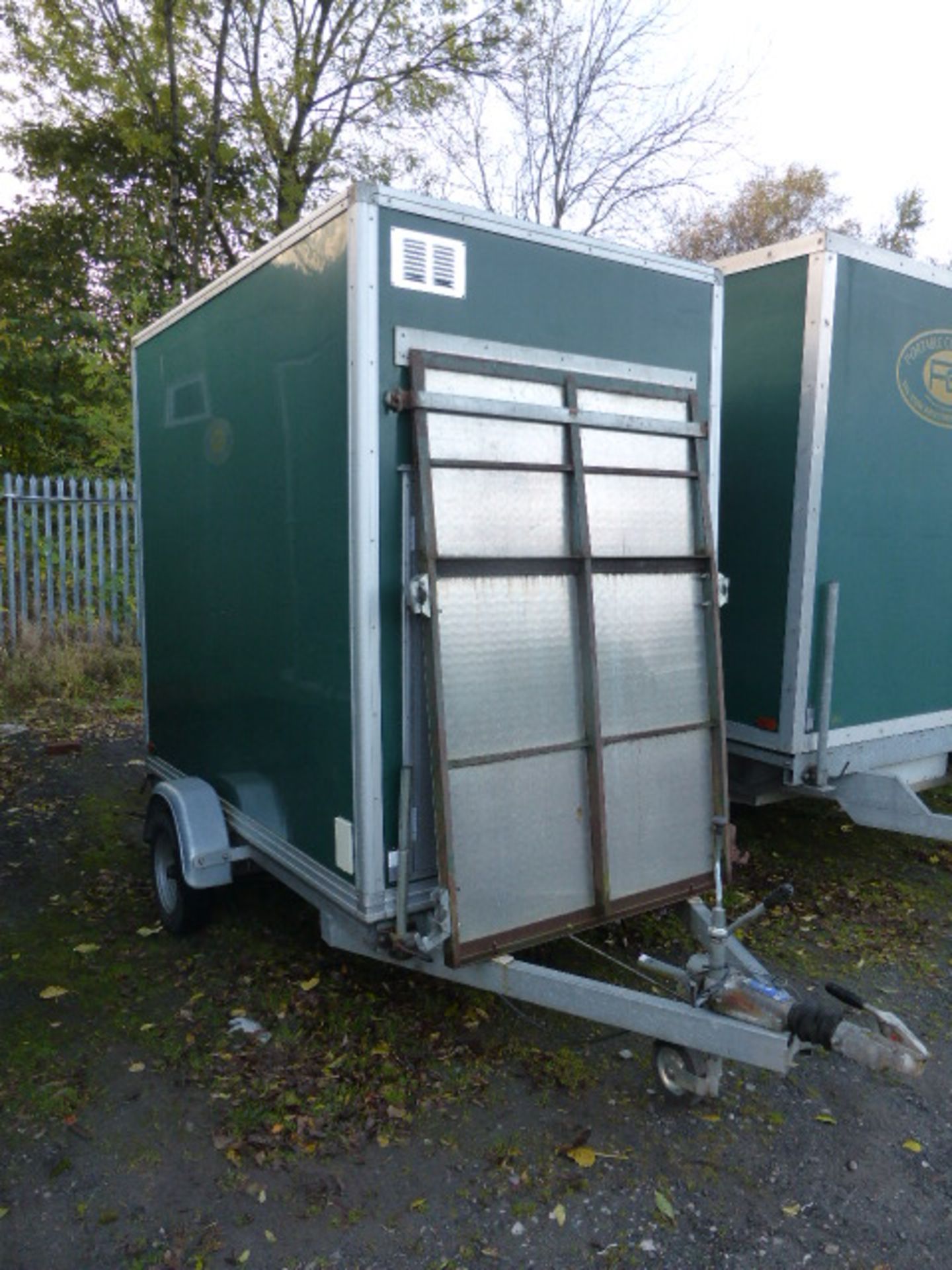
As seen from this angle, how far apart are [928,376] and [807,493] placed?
1.09m

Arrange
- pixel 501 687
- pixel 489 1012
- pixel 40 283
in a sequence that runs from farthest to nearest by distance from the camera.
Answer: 1. pixel 40 283
2. pixel 489 1012
3. pixel 501 687

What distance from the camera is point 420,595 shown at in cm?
294

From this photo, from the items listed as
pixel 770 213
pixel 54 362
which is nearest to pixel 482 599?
pixel 54 362

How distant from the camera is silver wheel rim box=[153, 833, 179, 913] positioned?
4.32 m

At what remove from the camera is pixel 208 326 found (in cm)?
404

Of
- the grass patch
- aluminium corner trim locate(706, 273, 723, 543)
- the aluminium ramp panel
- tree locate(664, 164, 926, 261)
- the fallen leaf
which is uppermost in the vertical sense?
tree locate(664, 164, 926, 261)

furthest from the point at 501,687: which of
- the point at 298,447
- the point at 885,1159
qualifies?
the point at 885,1159

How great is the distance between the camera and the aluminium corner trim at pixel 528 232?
2.93 meters

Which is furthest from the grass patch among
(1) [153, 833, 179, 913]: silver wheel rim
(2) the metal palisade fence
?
(1) [153, 833, 179, 913]: silver wheel rim

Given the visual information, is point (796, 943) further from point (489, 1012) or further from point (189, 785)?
point (189, 785)

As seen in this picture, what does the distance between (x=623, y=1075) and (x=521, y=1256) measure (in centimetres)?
92

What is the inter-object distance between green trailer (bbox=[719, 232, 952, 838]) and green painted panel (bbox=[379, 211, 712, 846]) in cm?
87

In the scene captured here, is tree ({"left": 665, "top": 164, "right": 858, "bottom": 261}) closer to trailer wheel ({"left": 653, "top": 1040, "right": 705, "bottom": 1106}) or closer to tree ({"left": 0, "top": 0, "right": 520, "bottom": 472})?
tree ({"left": 0, "top": 0, "right": 520, "bottom": 472})

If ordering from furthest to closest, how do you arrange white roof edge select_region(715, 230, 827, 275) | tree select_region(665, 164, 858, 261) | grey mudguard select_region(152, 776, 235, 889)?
tree select_region(665, 164, 858, 261) < white roof edge select_region(715, 230, 827, 275) < grey mudguard select_region(152, 776, 235, 889)
